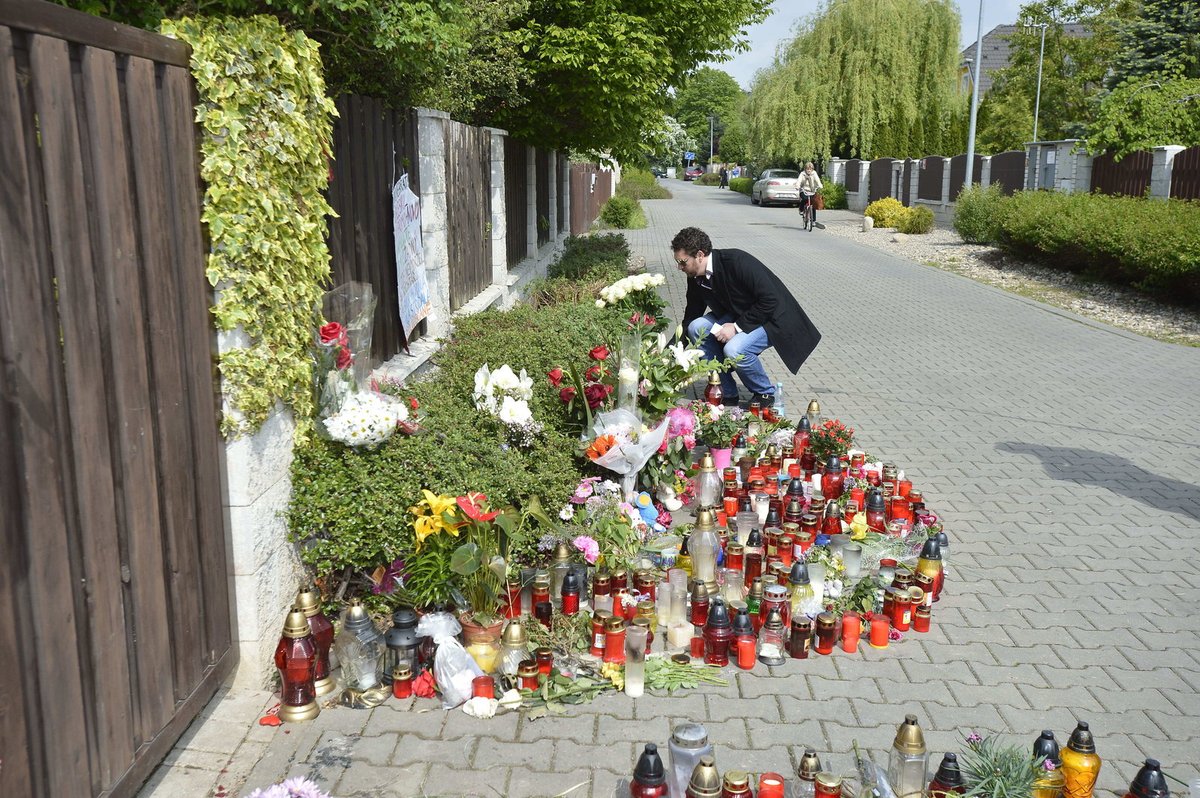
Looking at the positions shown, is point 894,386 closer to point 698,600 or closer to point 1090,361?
point 1090,361

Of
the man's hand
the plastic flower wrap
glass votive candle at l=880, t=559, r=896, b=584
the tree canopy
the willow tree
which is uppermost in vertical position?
the willow tree

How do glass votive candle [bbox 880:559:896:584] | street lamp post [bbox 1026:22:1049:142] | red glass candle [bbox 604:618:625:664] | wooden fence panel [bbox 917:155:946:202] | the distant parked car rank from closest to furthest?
red glass candle [bbox 604:618:625:664]
glass votive candle [bbox 880:559:896:584]
wooden fence panel [bbox 917:155:946:202]
street lamp post [bbox 1026:22:1049:142]
the distant parked car

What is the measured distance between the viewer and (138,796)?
10.6 ft

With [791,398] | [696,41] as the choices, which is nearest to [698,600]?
[791,398]

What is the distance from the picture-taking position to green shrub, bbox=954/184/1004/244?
21.3 m

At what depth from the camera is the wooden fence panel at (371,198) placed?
538cm

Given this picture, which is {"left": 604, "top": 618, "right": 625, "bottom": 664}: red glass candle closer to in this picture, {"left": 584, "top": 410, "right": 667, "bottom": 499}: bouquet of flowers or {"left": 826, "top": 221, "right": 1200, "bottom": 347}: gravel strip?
{"left": 584, "top": 410, "right": 667, "bottom": 499}: bouquet of flowers

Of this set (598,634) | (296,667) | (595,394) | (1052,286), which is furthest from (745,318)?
(1052,286)

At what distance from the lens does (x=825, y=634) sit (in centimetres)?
446

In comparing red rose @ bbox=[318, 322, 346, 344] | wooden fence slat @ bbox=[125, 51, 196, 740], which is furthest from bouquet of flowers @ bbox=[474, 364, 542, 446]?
wooden fence slat @ bbox=[125, 51, 196, 740]

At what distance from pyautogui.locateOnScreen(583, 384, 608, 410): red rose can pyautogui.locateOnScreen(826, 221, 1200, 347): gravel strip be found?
9.39m

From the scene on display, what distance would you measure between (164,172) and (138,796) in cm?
205

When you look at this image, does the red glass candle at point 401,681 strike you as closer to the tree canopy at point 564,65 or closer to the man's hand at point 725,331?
the tree canopy at point 564,65

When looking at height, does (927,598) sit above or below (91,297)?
below
